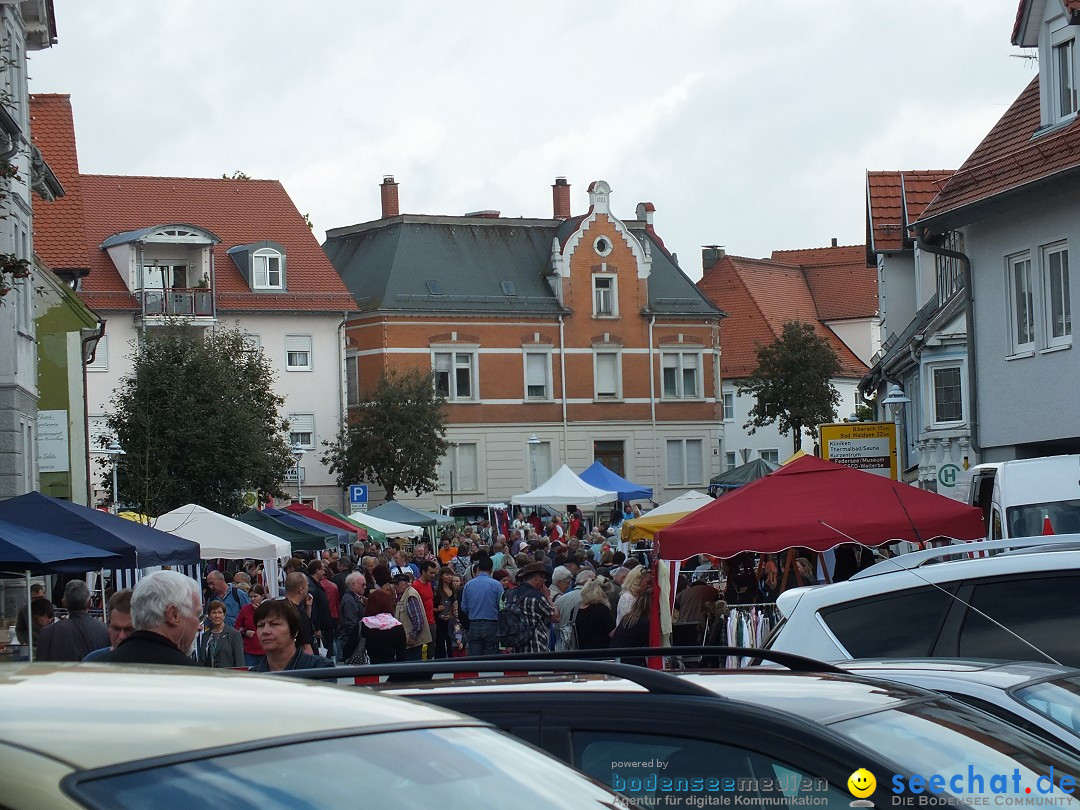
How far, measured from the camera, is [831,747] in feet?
12.6

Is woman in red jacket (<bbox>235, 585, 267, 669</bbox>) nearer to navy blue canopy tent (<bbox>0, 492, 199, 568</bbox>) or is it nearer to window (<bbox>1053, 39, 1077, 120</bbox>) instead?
navy blue canopy tent (<bbox>0, 492, 199, 568</bbox>)

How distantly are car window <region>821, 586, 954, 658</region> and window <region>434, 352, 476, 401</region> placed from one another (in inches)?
2281

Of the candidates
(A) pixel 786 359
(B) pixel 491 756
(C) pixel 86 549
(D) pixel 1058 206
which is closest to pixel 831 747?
(B) pixel 491 756

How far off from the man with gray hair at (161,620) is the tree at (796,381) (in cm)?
5478

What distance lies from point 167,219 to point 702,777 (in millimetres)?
60682

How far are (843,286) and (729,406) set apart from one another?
14.8 meters

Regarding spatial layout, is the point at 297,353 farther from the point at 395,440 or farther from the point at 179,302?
the point at 395,440

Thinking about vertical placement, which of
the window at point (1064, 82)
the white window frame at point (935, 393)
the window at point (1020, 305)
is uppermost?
the window at point (1064, 82)

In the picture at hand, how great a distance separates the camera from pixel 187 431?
40.6m

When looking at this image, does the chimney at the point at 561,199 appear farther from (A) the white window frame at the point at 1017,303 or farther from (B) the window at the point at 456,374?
(A) the white window frame at the point at 1017,303

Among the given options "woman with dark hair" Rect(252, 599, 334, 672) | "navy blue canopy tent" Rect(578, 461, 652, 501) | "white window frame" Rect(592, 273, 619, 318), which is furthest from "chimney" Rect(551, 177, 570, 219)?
"woman with dark hair" Rect(252, 599, 334, 672)

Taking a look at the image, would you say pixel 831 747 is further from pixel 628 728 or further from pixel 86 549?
pixel 86 549

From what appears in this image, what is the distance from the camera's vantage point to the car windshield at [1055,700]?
5480mm

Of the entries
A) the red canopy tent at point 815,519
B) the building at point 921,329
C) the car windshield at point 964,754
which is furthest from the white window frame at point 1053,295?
the car windshield at point 964,754
